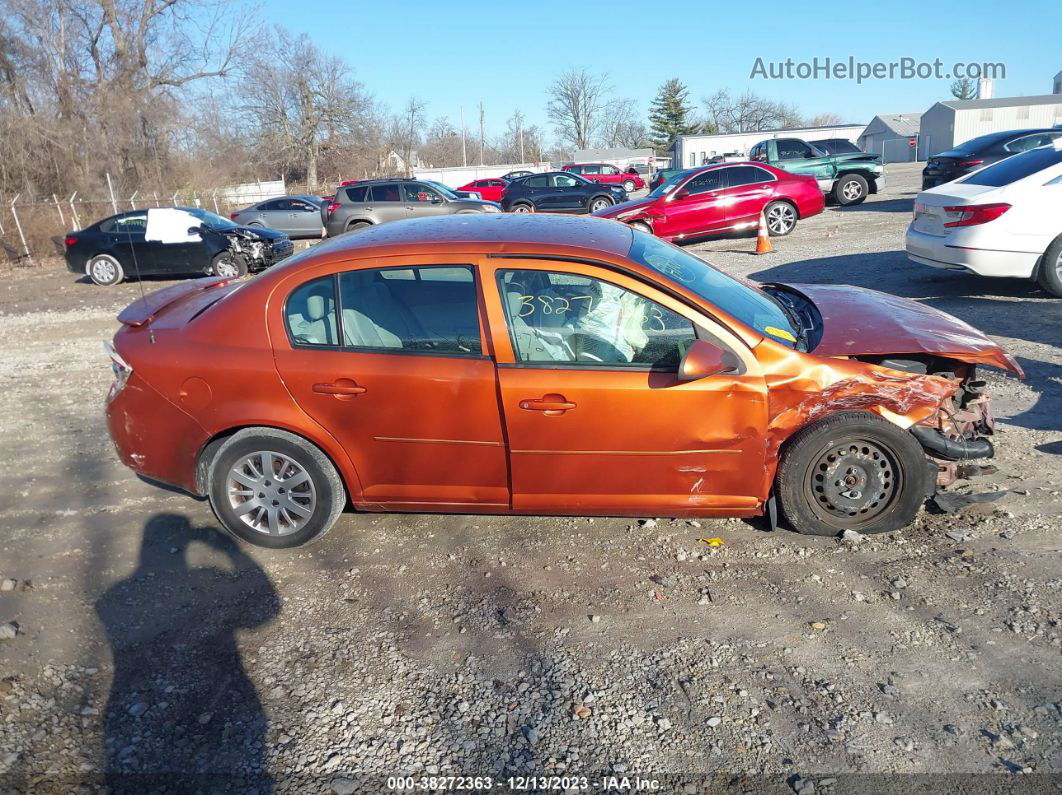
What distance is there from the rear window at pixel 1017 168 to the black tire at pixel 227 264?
12.5 meters

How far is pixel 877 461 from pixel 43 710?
3.91m

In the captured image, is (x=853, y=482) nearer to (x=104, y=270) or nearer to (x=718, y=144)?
(x=104, y=270)

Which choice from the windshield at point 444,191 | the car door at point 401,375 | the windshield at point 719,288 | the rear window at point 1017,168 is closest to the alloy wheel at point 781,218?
the rear window at point 1017,168

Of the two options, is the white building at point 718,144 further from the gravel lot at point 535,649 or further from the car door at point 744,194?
the gravel lot at point 535,649

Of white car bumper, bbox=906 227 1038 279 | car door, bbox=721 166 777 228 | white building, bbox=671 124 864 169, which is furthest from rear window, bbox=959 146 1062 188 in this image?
white building, bbox=671 124 864 169

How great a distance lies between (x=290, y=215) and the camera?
24391 millimetres

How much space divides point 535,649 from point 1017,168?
8.07m

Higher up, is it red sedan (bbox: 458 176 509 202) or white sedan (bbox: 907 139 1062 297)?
red sedan (bbox: 458 176 509 202)

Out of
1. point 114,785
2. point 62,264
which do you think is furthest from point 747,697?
point 62,264

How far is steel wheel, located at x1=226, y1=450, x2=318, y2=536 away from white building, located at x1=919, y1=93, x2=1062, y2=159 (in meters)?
65.0

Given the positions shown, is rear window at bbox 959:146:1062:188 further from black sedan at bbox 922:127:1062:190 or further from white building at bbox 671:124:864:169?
white building at bbox 671:124:864:169

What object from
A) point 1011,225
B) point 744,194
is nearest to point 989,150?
point 744,194

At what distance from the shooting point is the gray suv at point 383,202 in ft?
62.4

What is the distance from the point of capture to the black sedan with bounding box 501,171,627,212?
25.0 meters
